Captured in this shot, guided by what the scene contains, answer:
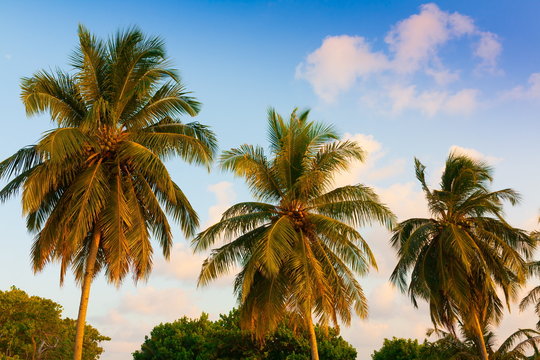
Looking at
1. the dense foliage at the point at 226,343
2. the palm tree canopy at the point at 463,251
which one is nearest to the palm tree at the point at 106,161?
the palm tree canopy at the point at 463,251

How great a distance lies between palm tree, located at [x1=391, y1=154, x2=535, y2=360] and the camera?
2091cm

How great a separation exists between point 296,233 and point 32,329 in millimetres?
26998

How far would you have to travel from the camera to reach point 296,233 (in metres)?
18.4

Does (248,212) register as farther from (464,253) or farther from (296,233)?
(464,253)

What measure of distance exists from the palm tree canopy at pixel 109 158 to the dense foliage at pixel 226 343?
1360 centimetres

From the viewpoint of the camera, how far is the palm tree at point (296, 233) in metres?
17.5

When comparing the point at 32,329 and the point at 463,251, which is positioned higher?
the point at 32,329

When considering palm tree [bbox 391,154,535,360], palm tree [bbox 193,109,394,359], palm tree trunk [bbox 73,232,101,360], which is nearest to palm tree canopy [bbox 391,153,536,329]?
palm tree [bbox 391,154,535,360]

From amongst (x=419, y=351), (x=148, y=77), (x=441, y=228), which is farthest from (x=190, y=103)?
(x=419, y=351)

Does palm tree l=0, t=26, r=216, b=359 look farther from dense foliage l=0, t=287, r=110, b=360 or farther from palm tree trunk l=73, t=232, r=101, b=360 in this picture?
dense foliage l=0, t=287, r=110, b=360

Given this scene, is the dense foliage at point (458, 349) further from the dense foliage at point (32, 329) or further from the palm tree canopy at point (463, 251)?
Answer: the dense foliage at point (32, 329)

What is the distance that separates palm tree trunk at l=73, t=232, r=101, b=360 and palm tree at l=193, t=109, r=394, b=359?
412 cm

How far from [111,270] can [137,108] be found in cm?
545

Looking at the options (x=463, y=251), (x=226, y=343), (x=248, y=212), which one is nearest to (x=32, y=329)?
(x=226, y=343)
